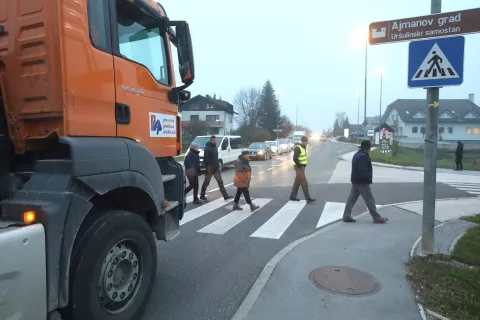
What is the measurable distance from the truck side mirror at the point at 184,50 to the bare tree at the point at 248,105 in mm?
75277

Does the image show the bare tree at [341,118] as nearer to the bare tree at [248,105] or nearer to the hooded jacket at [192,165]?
the bare tree at [248,105]

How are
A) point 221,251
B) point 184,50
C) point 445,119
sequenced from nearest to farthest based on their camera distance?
point 184,50 < point 221,251 < point 445,119

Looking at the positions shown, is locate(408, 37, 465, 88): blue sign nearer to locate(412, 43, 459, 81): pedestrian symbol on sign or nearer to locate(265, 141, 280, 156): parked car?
locate(412, 43, 459, 81): pedestrian symbol on sign

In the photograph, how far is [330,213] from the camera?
827 cm

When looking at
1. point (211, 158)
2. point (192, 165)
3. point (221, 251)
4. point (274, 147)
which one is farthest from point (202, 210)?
point (274, 147)

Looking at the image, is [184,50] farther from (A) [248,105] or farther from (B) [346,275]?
(A) [248,105]

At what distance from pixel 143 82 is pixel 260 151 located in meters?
24.5

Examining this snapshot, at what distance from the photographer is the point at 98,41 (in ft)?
9.81

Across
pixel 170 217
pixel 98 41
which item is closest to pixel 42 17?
pixel 98 41

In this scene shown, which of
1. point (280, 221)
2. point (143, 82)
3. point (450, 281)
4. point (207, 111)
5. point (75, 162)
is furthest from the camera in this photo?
point (207, 111)

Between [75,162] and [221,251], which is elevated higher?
[75,162]

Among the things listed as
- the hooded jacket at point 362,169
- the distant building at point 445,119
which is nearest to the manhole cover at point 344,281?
the hooded jacket at point 362,169

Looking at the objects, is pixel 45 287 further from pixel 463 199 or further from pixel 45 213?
pixel 463 199

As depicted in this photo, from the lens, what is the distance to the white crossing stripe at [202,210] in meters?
7.61
